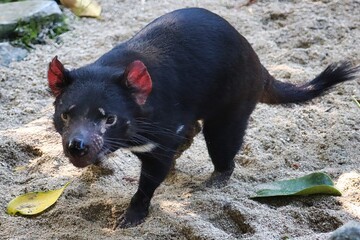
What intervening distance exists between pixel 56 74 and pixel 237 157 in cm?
154

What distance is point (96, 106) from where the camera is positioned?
3395mm

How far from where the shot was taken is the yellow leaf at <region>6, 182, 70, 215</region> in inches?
156

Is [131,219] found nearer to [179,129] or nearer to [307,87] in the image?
[179,129]

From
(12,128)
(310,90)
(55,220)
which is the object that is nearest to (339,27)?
(310,90)

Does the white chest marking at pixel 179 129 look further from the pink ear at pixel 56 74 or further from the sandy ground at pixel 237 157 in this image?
the pink ear at pixel 56 74

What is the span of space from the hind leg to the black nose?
43.4 inches

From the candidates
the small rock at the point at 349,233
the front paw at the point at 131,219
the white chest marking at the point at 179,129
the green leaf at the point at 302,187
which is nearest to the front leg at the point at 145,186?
the front paw at the point at 131,219

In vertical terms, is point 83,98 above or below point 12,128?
above

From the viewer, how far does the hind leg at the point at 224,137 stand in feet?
14.0

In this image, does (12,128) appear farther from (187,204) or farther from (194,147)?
(187,204)

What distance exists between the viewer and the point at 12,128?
4.94 metres

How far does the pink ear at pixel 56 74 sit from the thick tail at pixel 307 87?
144 cm

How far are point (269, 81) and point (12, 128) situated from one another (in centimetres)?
165

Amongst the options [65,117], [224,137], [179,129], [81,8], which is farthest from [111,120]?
[81,8]
